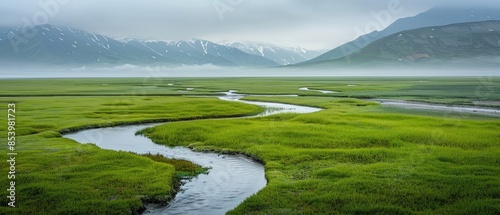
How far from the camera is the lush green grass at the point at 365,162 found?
20312 mm

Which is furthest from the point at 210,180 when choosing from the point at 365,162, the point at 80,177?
the point at 365,162

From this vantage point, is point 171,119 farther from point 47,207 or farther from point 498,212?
point 498,212

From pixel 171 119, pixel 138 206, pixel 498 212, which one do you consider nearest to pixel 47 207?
pixel 138 206

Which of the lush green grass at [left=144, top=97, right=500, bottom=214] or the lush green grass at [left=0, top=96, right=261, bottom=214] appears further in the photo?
the lush green grass at [left=144, top=97, right=500, bottom=214]

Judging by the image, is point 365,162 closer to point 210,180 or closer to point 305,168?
point 305,168

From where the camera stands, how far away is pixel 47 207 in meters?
19.5

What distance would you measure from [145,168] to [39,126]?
93.3 ft

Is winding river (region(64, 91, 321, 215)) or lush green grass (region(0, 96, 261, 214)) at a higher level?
lush green grass (region(0, 96, 261, 214))

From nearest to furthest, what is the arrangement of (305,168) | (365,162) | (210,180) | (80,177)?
(80,177) → (210,180) → (305,168) → (365,162)

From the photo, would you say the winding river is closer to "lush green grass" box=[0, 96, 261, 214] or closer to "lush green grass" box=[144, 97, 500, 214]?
"lush green grass" box=[0, 96, 261, 214]

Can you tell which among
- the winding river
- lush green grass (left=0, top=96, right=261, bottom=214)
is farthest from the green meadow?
the winding river

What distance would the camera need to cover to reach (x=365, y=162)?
29.2 meters

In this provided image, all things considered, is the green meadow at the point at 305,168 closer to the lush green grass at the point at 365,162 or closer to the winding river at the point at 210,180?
the lush green grass at the point at 365,162

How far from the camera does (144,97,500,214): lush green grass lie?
2031 centimetres
